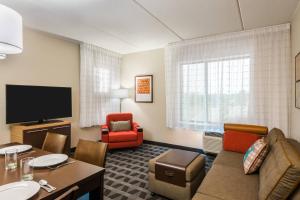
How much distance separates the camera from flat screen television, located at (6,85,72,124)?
3.02 m

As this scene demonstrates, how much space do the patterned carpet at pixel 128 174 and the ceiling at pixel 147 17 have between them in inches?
101

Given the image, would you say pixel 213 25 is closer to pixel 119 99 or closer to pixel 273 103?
pixel 273 103

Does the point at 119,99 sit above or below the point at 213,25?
below

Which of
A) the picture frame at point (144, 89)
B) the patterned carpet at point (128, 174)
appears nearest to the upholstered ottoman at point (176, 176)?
the patterned carpet at point (128, 174)

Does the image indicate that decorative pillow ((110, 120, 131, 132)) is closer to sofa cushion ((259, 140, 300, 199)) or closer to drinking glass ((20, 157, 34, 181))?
drinking glass ((20, 157, 34, 181))

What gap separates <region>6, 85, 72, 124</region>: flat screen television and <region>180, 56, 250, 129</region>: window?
8.60ft

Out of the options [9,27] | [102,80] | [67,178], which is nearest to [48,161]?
[67,178]

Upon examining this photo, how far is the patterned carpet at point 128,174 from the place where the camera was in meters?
2.39

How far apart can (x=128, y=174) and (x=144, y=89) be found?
2.47 meters

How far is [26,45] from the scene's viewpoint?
10.9ft

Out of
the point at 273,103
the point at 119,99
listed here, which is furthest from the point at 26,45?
the point at 273,103

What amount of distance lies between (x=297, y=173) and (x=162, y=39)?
11.2 feet

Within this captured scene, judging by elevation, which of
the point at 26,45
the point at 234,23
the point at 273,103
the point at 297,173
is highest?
the point at 234,23

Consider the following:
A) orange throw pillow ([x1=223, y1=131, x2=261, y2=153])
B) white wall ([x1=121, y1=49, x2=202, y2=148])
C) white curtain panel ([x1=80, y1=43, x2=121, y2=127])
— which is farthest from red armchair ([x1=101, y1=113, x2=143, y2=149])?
orange throw pillow ([x1=223, y1=131, x2=261, y2=153])
